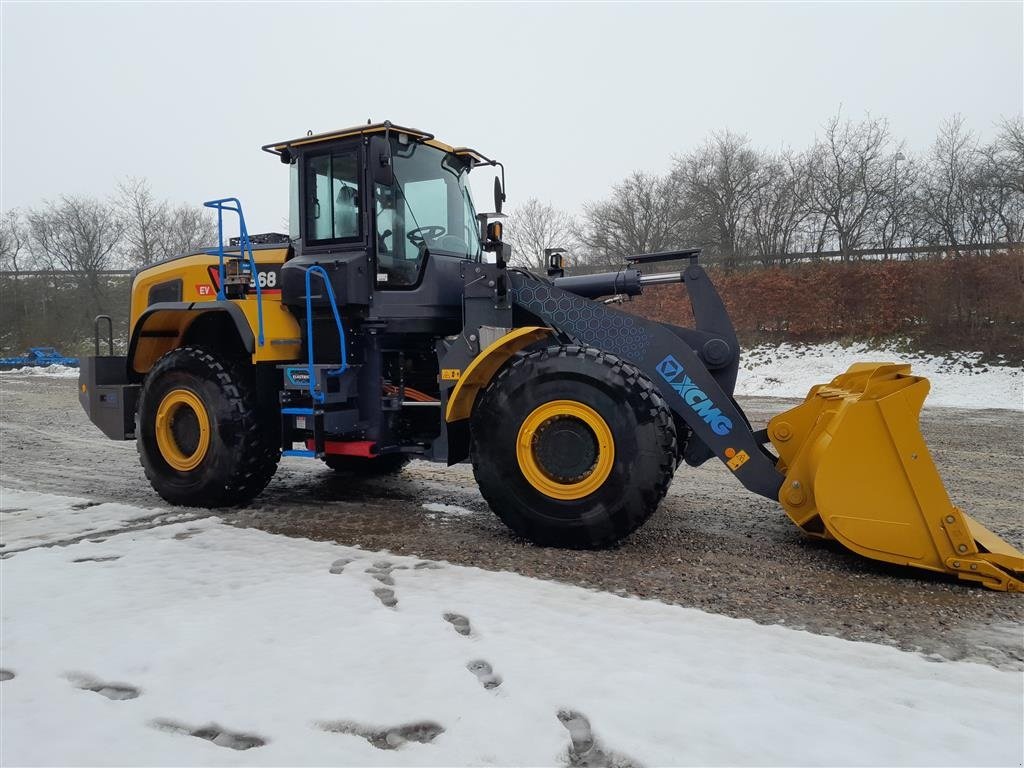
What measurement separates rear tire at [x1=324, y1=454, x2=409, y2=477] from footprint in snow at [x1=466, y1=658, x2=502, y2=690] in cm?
443

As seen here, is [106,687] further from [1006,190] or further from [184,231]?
[184,231]

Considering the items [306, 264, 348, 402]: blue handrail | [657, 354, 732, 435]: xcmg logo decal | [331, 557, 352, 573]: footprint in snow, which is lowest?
[331, 557, 352, 573]: footprint in snow

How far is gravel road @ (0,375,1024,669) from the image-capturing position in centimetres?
350

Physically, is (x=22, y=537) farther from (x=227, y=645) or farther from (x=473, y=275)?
(x=473, y=275)

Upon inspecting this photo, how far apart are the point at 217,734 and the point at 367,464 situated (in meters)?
4.92

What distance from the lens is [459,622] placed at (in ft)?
11.3

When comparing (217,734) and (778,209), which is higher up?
(778,209)

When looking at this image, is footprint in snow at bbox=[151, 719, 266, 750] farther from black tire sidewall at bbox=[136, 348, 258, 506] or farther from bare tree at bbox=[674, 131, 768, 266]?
bare tree at bbox=[674, 131, 768, 266]

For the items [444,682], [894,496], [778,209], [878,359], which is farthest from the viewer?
[778,209]

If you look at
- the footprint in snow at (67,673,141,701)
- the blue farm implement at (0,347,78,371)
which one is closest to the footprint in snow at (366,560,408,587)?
the footprint in snow at (67,673,141,701)

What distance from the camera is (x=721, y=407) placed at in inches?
179

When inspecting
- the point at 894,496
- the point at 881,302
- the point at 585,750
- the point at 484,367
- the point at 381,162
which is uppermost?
the point at 381,162

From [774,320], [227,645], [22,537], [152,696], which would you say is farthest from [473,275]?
[774,320]

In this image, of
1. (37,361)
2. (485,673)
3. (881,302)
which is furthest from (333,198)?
(37,361)
